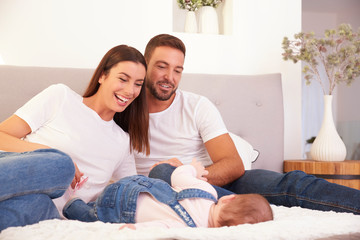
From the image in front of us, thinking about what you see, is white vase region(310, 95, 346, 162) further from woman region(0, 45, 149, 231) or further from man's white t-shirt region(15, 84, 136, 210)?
man's white t-shirt region(15, 84, 136, 210)

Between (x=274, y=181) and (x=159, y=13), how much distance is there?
141 cm

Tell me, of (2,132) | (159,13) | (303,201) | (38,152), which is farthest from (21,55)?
(303,201)

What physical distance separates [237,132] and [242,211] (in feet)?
4.80

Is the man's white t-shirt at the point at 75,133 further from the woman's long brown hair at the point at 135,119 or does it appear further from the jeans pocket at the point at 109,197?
the jeans pocket at the point at 109,197

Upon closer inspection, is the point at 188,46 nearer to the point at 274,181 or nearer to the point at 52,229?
the point at 274,181

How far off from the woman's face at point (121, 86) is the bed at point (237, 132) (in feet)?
2.09

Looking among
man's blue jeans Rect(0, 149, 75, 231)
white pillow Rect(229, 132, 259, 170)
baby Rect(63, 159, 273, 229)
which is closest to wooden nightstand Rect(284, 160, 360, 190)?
white pillow Rect(229, 132, 259, 170)

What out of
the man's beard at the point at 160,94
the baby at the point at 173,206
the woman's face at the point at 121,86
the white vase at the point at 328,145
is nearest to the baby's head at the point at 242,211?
the baby at the point at 173,206

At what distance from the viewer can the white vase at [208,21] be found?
2.90 meters

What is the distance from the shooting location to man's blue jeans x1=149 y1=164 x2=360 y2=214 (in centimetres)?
150

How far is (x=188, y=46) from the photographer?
279 cm

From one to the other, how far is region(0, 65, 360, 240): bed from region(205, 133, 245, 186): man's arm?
281 millimetres

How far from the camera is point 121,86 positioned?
5.59 feet

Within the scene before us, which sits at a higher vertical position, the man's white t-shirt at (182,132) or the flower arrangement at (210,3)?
the flower arrangement at (210,3)
